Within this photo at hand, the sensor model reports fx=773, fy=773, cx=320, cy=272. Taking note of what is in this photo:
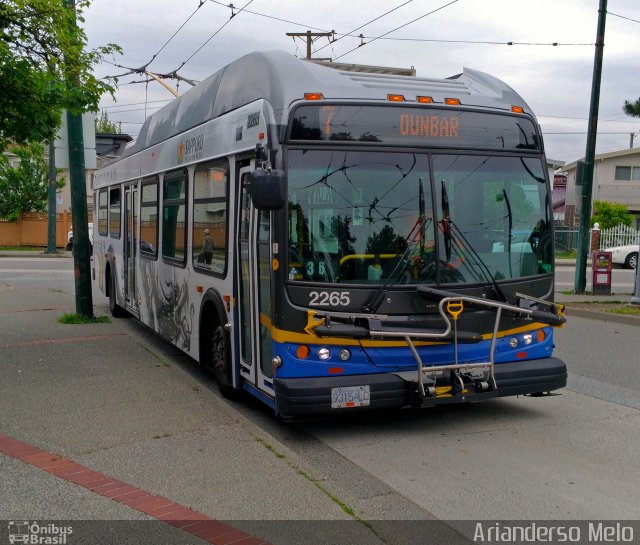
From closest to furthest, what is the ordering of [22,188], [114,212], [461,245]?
[461,245] → [114,212] → [22,188]

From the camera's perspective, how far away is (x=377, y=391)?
6.09 m

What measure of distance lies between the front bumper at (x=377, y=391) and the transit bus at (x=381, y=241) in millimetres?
13

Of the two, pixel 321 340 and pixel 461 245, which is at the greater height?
pixel 461 245

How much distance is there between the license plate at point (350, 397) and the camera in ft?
19.7

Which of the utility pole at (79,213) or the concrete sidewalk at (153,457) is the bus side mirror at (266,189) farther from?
the utility pole at (79,213)

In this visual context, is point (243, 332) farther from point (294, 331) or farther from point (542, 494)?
point (542, 494)

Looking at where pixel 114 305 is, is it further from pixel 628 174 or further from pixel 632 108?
pixel 628 174

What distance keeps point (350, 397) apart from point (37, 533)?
2484mm

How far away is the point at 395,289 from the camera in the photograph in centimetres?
619

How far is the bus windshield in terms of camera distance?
6148mm

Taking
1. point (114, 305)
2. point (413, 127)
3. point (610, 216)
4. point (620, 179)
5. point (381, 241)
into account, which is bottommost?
point (114, 305)

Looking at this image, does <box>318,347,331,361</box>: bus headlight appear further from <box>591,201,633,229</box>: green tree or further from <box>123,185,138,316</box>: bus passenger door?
<box>591,201,633,229</box>: green tree

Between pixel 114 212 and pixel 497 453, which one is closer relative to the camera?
pixel 497 453

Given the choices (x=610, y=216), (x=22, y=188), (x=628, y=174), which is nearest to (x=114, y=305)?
(x=22, y=188)
